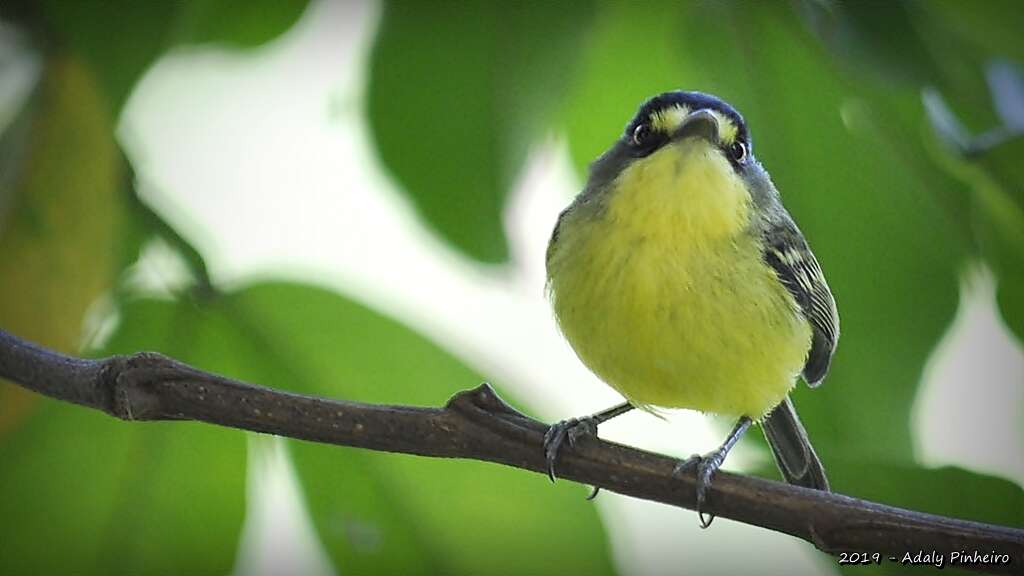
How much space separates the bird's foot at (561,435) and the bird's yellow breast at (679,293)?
0.07 meters

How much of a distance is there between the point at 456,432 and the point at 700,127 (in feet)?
1.01

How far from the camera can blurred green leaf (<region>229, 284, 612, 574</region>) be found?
84 centimetres

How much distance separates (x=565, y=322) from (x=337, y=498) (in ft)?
0.75

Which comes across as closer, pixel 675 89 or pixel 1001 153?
pixel 1001 153

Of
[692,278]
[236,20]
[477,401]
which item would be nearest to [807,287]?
[692,278]

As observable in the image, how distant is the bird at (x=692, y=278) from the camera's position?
2.78 ft

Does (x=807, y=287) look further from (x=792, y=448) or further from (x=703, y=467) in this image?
(x=703, y=467)

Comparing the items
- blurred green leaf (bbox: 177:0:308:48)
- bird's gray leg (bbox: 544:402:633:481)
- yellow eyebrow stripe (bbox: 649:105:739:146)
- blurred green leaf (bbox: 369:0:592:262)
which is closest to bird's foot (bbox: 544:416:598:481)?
bird's gray leg (bbox: 544:402:633:481)

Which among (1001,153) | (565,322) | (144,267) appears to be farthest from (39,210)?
(1001,153)

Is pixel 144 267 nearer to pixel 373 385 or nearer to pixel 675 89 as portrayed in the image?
pixel 373 385

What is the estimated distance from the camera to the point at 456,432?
0.68 m

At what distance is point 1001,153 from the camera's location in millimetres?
737

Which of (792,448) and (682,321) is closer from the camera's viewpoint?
(682,321)

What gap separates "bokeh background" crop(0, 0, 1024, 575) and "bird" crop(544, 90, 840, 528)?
3 cm
